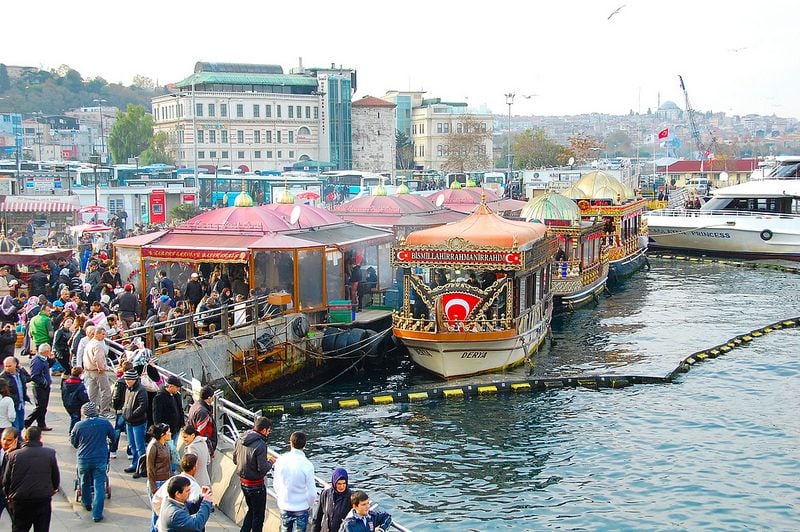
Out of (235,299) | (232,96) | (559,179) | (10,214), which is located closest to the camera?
(235,299)

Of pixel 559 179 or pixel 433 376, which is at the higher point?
pixel 559 179

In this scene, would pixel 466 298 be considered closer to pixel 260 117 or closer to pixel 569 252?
pixel 569 252

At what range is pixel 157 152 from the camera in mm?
100000

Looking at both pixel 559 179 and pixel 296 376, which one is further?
pixel 559 179

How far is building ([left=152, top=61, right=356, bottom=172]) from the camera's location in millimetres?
102500

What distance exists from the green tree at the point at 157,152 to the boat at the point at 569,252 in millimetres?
69435

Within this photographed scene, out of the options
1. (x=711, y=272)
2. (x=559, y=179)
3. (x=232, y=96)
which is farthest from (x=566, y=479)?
(x=232, y=96)

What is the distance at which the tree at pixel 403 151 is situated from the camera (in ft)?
418

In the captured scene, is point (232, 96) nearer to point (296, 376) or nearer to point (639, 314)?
point (639, 314)

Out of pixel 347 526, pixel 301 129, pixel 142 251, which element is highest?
pixel 301 129

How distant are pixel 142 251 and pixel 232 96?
8135 centimetres

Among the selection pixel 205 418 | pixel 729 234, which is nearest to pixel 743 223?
pixel 729 234

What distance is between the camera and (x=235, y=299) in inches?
897

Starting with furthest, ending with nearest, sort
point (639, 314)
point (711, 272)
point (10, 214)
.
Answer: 1. point (711, 272)
2. point (10, 214)
3. point (639, 314)
